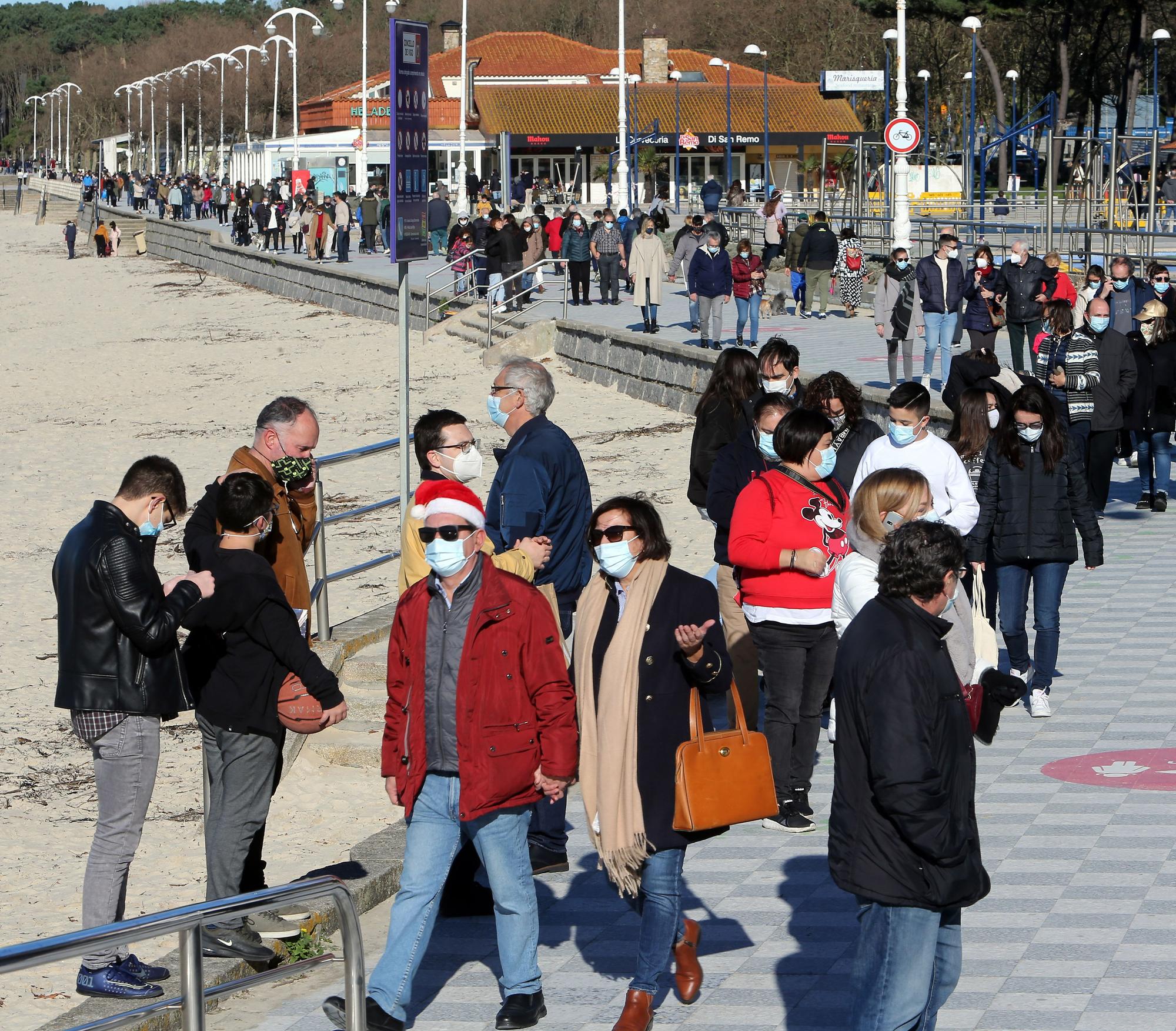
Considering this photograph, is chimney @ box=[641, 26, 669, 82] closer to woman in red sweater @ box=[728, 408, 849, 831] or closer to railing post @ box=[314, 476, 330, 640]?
railing post @ box=[314, 476, 330, 640]

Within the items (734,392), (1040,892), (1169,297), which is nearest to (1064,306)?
(1169,297)

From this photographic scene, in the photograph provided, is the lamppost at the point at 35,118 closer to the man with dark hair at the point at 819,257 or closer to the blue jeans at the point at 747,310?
the man with dark hair at the point at 819,257

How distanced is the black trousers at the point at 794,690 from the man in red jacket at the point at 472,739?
192 cm

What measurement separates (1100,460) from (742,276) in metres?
9.48

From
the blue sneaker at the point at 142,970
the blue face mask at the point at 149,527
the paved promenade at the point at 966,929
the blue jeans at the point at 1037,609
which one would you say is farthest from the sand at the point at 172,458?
the blue jeans at the point at 1037,609

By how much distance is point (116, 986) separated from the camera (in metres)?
5.30

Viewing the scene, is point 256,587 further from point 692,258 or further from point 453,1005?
point 692,258

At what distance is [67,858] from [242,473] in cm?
351

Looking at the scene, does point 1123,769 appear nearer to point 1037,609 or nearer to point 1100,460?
point 1037,609

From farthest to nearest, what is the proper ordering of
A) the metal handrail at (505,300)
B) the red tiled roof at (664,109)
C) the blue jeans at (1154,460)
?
the red tiled roof at (664,109)
the metal handrail at (505,300)
the blue jeans at (1154,460)

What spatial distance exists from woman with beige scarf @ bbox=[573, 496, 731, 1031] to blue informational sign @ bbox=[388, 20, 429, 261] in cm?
449

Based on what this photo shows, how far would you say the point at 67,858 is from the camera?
327 inches

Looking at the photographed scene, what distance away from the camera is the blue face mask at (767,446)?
280 inches

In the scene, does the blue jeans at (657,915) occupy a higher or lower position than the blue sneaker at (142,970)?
higher
